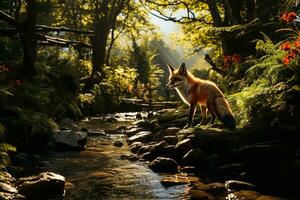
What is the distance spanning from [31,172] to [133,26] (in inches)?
1594

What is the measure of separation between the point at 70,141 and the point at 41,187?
5.07 m

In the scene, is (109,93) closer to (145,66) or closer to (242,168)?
(145,66)

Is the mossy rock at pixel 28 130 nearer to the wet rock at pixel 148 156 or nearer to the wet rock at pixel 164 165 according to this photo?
the wet rock at pixel 148 156

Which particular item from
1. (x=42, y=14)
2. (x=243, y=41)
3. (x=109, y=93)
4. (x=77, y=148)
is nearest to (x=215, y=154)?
(x=77, y=148)

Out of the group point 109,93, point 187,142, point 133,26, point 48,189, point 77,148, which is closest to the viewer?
point 48,189

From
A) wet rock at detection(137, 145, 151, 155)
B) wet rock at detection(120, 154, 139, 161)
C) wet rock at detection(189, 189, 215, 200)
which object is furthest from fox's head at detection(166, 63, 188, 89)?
wet rock at detection(189, 189, 215, 200)

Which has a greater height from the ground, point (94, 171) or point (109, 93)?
point (109, 93)

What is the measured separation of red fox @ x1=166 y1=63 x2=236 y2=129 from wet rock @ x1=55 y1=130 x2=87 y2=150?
3404 mm

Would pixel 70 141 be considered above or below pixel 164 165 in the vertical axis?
above

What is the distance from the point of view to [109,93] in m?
29.6

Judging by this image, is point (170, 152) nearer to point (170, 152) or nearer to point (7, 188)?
point (170, 152)

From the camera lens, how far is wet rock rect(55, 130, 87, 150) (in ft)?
39.5

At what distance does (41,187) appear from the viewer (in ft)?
23.5

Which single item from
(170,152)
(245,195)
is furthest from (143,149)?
(245,195)
